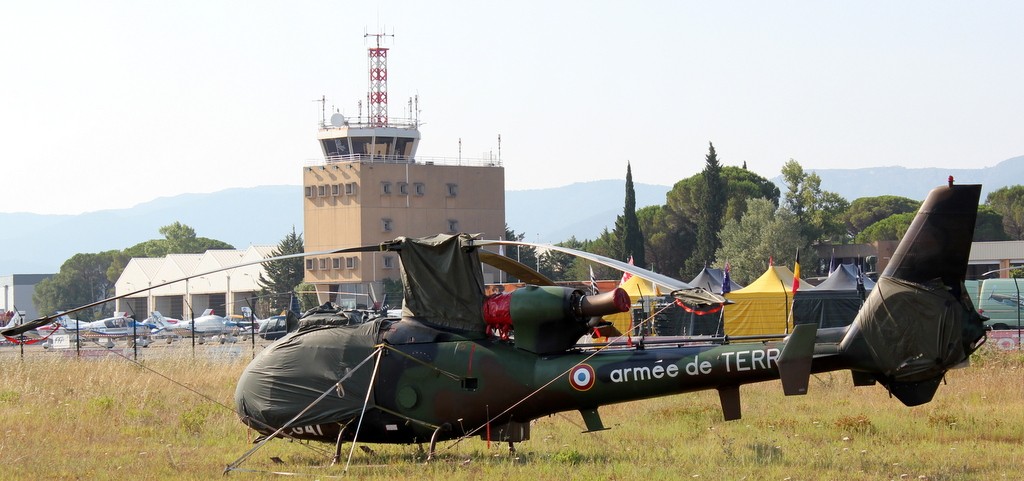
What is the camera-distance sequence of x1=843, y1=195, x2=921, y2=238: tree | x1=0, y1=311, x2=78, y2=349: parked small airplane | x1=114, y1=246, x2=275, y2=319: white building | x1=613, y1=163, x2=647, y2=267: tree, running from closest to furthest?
x1=0, y1=311, x2=78, y2=349: parked small airplane → x1=613, y1=163, x2=647, y2=267: tree → x1=114, y1=246, x2=275, y2=319: white building → x1=843, y1=195, x2=921, y2=238: tree

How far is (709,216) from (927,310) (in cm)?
9442

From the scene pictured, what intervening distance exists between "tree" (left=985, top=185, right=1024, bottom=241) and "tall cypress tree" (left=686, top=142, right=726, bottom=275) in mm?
→ 39117

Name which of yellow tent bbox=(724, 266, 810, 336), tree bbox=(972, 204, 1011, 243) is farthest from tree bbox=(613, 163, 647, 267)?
yellow tent bbox=(724, 266, 810, 336)

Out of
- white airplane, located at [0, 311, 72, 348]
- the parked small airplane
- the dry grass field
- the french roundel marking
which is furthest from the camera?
white airplane, located at [0, 311, 72, 348]

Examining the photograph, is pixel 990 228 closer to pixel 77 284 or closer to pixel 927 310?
pixel 927 310

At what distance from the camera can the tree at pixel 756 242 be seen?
10106 centimetres

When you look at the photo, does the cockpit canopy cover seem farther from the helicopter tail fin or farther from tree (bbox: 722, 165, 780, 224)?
tree (bbox: 722, 165, 780, 224)

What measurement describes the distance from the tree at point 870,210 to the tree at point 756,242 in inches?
1553

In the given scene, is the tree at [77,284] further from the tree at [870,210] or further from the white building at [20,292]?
the tree at [870,210]

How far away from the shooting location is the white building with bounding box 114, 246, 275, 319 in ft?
420

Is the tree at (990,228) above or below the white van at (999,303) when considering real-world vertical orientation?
above

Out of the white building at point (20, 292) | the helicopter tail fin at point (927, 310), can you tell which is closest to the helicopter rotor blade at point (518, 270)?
the helicopter tail fin at point (927, 310)

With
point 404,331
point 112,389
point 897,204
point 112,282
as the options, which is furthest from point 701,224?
point 112,282

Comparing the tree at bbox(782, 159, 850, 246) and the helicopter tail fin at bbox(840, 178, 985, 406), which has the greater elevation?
the tree at bbox(782, 159, 850, 246)
